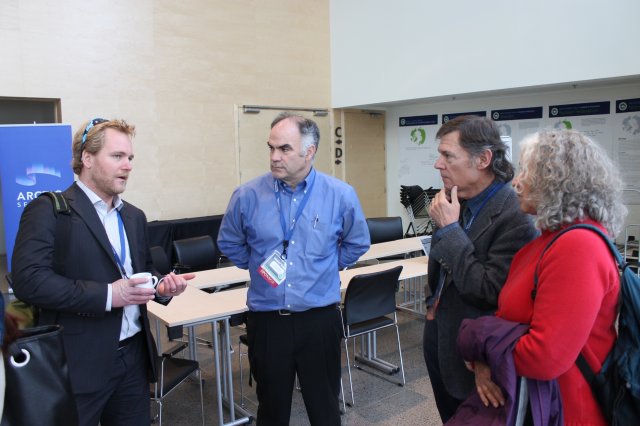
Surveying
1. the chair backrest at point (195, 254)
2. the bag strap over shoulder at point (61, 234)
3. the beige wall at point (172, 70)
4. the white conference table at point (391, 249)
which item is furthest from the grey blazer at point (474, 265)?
the beige wall at point (172, 70)

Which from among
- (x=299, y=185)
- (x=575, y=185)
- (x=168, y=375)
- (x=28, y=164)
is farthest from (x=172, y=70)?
(x=575, y=185)

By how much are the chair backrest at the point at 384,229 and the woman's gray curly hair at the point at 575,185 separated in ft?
14.6

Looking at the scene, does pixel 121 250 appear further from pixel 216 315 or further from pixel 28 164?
pixel 28 164

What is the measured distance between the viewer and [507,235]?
5.33 ft

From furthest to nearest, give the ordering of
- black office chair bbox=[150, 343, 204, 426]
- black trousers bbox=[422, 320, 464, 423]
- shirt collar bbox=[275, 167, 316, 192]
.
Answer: black office chair bbox=[150, 343, 204, 426] → shirt collar bbox=[275, 167, 316, 192] → black trousers bbox=[422, 320, 464, 423]

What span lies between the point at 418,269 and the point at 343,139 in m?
4.96

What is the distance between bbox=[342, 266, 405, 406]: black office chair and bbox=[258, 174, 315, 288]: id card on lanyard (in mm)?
1272

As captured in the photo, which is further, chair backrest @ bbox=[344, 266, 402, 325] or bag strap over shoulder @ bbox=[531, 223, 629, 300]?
chair backrest @ bbox=[344, 266, 402, 325]

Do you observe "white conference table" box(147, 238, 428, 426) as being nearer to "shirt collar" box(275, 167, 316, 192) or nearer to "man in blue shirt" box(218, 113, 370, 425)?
"man in blue shirt" box(218, 113, 370, 425)

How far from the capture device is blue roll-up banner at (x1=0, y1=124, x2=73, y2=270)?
16.6 feet

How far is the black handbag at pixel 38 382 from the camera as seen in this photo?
123 cm

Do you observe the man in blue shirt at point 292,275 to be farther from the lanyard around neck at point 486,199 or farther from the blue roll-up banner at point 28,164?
the blue roll-up banner at point 28,164

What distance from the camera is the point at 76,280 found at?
5.49 ft

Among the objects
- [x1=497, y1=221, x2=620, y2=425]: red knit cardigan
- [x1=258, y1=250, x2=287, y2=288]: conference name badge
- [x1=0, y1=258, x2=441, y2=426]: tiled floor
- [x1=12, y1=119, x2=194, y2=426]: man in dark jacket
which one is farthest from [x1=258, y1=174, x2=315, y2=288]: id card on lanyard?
[x1=0, y1=258, x2=441, y2=426]: tiled floor
